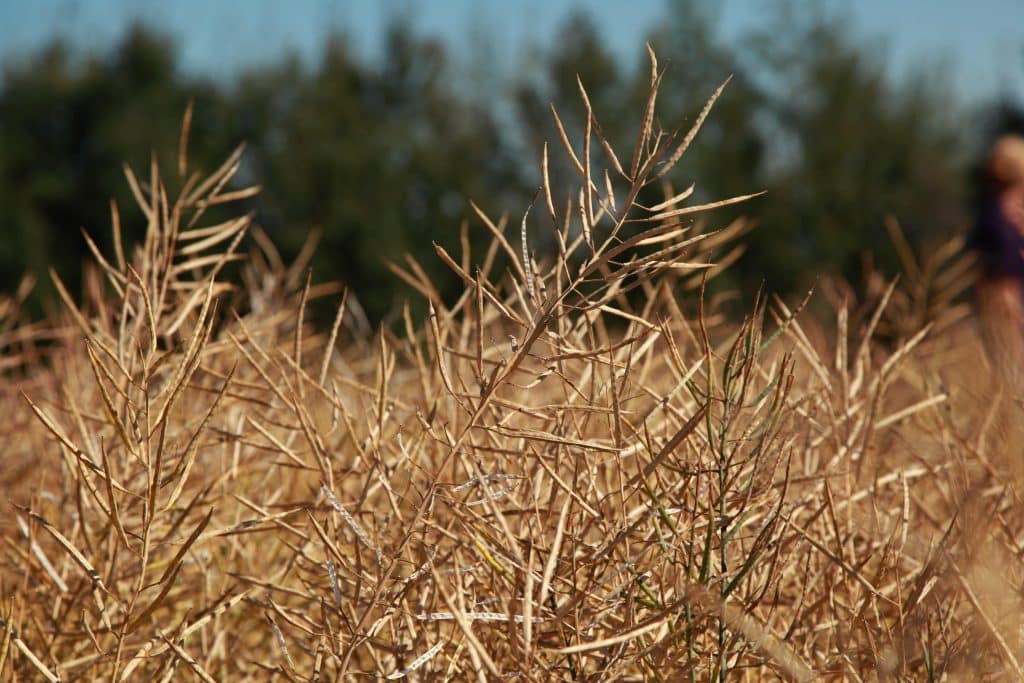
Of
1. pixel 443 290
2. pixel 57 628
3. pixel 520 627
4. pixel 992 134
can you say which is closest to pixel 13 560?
pixel 57 628

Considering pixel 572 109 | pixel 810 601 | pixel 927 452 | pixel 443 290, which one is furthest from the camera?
pixel 572 109

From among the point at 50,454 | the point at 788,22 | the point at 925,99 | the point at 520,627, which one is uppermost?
the point at 520,627

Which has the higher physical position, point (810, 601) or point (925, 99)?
point (810, 601)

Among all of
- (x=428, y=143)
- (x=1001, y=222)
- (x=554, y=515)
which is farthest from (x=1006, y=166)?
(x=428, y=143)

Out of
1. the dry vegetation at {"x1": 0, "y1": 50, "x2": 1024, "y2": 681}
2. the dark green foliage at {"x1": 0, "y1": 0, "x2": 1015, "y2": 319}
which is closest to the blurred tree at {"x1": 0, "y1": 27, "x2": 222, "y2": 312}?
the dark green foliage at {"x1": 0, "y1": 0, "x2": 1015, "y2": 319}

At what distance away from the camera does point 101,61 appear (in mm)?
11562

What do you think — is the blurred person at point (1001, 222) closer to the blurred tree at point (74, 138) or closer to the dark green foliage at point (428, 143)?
the dark green foliage at point (428, 143)

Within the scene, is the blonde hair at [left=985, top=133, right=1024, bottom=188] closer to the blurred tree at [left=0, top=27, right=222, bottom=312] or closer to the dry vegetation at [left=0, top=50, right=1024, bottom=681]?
the dry vegetation at [left=0, top=50, right=1024, bottom=681]

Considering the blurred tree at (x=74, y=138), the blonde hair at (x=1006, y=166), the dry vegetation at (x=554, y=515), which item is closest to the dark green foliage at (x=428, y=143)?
the blurred tree at (x=74, y=138)

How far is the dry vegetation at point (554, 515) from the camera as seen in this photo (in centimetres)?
44

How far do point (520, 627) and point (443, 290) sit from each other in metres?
8.72

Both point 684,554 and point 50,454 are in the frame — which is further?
point 50,454

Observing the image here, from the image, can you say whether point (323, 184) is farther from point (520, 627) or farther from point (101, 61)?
point (520, 627)

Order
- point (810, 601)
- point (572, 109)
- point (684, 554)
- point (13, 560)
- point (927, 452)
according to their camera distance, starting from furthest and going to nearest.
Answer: point (572, 109) < point (927, 452) < point (13, 560) < point (810, 601) < point (684, 554)
